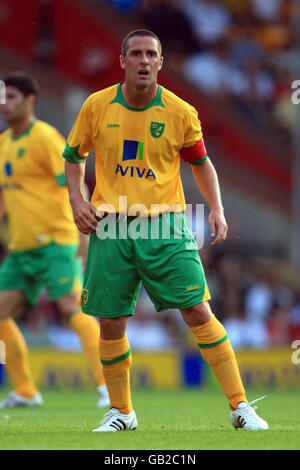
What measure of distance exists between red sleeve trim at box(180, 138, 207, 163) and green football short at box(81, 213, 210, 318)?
0.35 m

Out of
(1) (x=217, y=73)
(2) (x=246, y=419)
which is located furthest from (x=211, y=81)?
(2) (x=246, y=419)

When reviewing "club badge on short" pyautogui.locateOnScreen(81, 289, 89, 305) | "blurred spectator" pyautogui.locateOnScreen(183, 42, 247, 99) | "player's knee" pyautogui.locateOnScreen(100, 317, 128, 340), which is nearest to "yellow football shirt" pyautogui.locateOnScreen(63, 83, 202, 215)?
"club badge on short" pyautogui.locateOnScreen(81, 289, 89, 305)

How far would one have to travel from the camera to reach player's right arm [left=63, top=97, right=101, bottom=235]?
17.0ft

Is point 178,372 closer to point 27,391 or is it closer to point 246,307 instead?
point 246,307

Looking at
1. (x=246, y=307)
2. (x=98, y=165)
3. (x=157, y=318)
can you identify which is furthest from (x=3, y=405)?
(x=246, y=307)

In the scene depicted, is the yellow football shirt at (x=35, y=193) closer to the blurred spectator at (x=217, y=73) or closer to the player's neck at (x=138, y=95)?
the player's neck at (x=138, y=95)

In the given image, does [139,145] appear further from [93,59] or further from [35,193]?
[93,59]

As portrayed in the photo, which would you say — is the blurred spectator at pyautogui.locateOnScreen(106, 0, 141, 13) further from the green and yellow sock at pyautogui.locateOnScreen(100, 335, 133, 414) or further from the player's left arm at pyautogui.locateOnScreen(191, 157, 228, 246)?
the green and yellow sock at pyautogui.locateOnScreen(100, 335, 133, 414)

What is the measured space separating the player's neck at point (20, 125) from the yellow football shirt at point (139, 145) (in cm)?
258

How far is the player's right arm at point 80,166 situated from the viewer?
5.18m

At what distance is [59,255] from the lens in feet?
25.0

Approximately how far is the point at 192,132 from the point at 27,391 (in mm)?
3516

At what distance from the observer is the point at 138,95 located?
17.0ft
